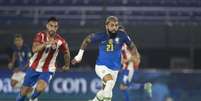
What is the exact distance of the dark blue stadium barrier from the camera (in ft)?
46.8

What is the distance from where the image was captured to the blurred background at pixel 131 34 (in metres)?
14.5

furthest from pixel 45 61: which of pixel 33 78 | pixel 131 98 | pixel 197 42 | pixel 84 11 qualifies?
pixel 84 11

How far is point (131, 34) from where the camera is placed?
1738 cm

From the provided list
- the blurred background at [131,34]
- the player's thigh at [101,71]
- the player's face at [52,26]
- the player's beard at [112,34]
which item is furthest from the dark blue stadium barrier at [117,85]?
the player's face at [52,26]

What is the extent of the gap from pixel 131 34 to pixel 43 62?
737 centimetres

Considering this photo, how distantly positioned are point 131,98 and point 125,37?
4.13m

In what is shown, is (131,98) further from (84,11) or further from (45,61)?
(84,11)

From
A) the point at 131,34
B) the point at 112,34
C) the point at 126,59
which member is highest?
the point at 112,34

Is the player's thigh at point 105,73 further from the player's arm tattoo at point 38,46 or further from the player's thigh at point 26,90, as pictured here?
the player's thigh at point 26,90

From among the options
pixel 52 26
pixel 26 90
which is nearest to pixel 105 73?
pixel 52 26

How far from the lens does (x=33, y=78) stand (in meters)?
10.4

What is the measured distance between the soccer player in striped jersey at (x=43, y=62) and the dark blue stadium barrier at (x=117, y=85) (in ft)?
13.4

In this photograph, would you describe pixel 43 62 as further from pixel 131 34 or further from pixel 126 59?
pixel 131 34

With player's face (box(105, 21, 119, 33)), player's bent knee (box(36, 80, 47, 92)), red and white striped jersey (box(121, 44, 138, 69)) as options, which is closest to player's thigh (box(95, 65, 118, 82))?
player's face (box(105, 21, 119, 33))
